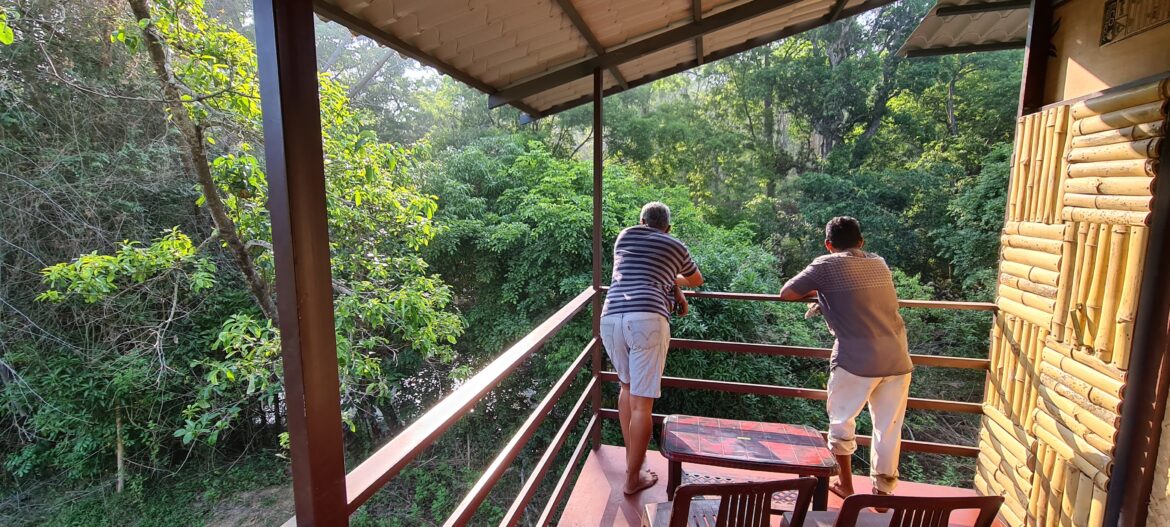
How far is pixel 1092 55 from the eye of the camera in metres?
1.93

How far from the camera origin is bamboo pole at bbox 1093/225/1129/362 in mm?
1647

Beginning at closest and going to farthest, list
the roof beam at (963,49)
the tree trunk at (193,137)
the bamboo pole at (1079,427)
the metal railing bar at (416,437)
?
the metal railing bar at (416,437) → the bamboo pole at (1079,427) → the roof beam at (963,49) → the tree trunk at (193,137)

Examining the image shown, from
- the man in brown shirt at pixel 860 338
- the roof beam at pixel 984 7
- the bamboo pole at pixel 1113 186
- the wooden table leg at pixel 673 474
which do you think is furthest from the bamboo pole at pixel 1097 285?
the wooden table leg at pixel 673 474

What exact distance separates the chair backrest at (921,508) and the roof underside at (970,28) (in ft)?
7.60

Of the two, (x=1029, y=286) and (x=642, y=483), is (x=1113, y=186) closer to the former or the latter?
(x=1029, y=286)

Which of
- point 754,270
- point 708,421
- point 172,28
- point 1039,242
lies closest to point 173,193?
point 172,28

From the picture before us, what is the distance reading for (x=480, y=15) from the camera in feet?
5.21

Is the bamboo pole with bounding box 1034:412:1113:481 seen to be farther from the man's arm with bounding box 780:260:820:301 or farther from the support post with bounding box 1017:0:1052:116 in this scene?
the support post with bounding box 1017:0:1052:116

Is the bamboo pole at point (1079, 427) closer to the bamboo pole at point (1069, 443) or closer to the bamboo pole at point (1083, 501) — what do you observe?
the bamboo pole at point (1069, 443)

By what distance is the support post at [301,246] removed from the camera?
754 mm

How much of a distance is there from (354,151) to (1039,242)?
16.6 ft

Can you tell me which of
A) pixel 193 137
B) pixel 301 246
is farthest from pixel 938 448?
pixel 193 137

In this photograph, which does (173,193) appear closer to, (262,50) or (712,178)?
(262,50)

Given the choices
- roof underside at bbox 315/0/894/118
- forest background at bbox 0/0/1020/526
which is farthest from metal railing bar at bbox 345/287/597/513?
forest background at bbox 0/0/1020/526
